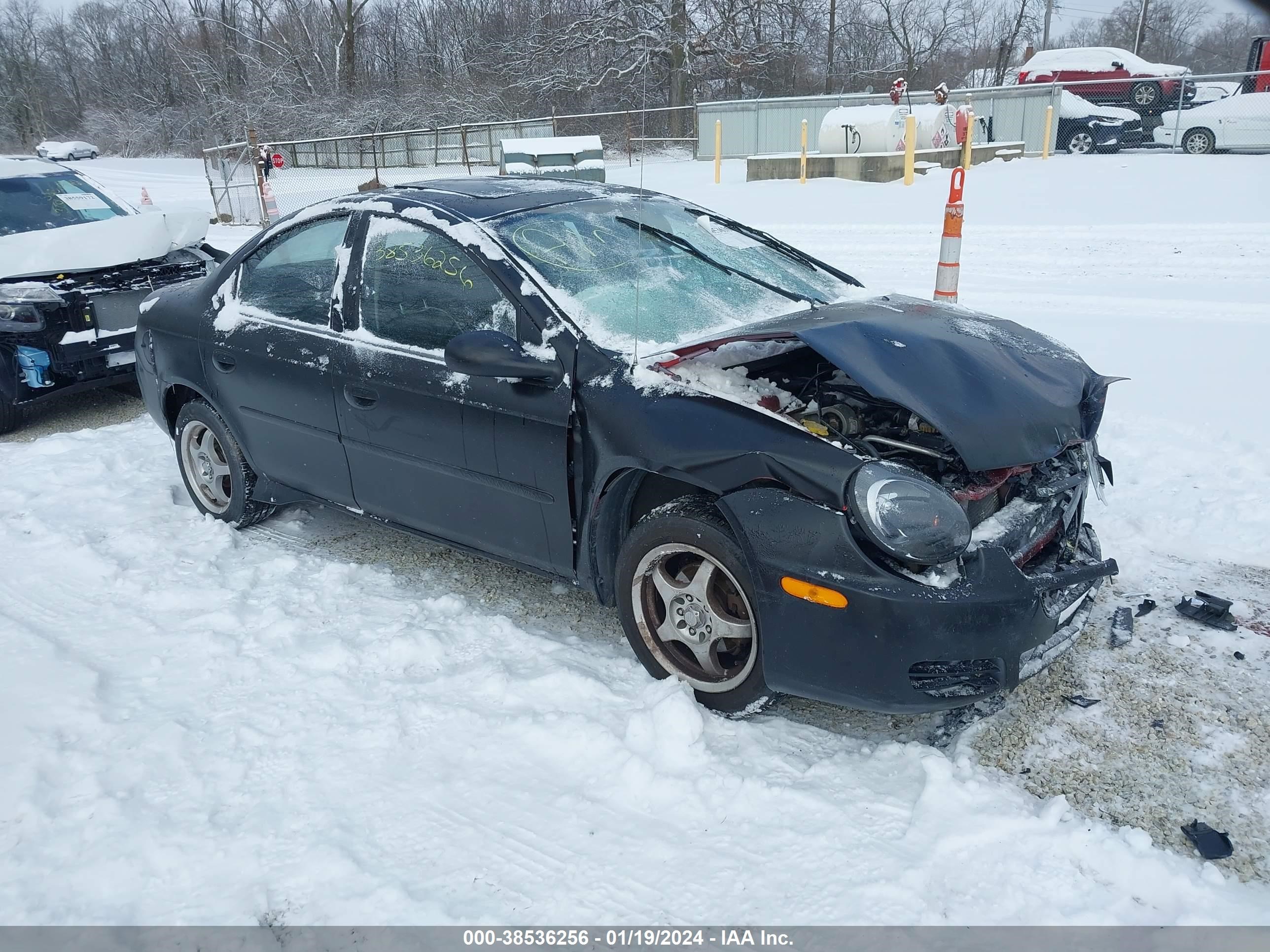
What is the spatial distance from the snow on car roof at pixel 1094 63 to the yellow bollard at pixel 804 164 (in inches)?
471

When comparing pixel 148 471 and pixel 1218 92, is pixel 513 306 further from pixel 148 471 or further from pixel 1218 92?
pixel 1218 92

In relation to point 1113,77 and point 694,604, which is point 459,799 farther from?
point 1113,77

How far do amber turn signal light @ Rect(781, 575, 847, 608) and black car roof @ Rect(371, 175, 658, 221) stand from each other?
1.93 m

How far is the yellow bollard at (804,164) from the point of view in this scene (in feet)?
57.8

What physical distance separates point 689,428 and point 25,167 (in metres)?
7.44

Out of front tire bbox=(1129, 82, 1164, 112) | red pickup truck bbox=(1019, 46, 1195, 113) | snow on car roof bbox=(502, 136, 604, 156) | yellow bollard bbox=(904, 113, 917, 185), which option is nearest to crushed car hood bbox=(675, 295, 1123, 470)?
yellow bollard bbox=(904, 113, 917, 185)

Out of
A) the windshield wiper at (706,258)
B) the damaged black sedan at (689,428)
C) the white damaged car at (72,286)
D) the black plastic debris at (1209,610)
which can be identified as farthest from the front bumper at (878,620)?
the white damaged car at (72,286)

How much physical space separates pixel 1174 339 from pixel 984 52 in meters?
45.7

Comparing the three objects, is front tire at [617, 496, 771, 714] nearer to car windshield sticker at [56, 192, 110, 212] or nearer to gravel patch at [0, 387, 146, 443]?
gravel patch at [0, 387, 146, 443]

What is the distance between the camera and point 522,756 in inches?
118

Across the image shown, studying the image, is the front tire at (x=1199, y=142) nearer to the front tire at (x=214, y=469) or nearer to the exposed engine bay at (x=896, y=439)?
the exposed engine bay at (x=896, y=439)

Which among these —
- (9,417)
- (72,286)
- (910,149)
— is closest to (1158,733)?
(72,286)

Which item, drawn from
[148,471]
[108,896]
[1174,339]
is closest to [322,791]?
[108,896]

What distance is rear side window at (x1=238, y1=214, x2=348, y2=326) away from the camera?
4.07 metres
